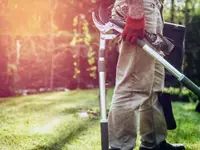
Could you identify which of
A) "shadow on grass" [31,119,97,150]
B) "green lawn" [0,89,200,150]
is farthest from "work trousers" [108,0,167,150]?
"shadow on grass" [31,119,97,150]

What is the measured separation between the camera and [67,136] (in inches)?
116

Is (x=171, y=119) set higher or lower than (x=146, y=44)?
lower

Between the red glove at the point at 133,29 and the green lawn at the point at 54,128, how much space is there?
95cm

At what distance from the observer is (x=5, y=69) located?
19.1ft

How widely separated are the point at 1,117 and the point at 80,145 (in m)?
1.23

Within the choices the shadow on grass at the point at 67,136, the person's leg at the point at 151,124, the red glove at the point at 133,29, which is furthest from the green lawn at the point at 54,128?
the red glove at the point at 133,29

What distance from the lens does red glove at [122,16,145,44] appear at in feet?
6.56

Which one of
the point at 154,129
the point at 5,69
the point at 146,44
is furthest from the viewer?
the point at 5,69

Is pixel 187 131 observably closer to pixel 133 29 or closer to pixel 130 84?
pixel 130 84

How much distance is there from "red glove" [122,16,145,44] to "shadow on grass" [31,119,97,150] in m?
1.03

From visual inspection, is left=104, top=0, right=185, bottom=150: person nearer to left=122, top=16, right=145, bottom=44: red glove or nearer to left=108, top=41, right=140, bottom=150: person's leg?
left=108, top=41, right=140, bottom=150: person's leg

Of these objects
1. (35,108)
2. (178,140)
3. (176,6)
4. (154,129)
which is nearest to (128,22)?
(154,129)

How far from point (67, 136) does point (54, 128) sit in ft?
1.12

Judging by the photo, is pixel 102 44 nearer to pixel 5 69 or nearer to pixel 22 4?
pixel 22 4
